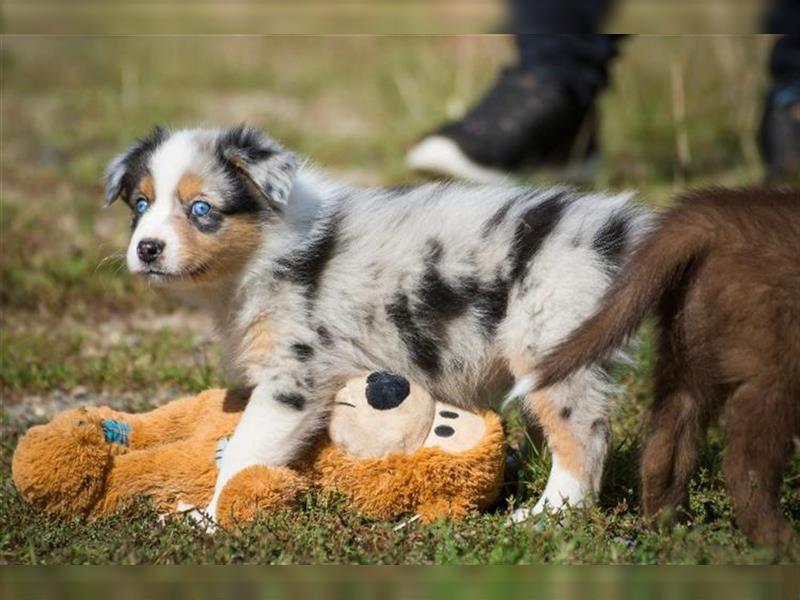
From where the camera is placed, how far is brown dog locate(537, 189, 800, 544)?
10.7 ft

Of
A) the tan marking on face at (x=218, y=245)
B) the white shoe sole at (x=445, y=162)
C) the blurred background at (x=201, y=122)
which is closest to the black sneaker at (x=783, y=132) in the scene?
the blurred background at (x=201, y=122)

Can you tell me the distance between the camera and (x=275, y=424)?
12.8 feet

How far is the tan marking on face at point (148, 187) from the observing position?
13.4 feet

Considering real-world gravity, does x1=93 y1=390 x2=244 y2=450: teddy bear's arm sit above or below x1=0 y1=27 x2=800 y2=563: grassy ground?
above

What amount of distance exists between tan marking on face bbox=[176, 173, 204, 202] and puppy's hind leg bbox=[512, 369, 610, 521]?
124cm

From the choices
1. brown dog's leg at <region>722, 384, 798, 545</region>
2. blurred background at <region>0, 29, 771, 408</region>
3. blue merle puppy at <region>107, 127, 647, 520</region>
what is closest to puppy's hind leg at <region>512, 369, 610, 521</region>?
blue merle puppy at <region>107, 127, 647, 520</region>

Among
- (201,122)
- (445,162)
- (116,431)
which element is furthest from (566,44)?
(116,431)

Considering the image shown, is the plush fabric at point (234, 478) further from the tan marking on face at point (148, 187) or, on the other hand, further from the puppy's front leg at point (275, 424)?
the tan marking on face at point (148, 187)

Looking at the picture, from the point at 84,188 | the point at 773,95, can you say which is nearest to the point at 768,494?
the point at 773,95

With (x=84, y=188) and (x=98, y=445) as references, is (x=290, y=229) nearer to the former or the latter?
(x=98, y=445)

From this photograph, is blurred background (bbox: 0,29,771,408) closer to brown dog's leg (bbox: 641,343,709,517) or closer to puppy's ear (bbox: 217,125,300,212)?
puppy's ear (bbox: 217,125,300,212)

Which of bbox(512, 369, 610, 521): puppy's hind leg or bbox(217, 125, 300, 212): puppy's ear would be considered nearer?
bbox(512, 369, 610, 521): puppy's hind leg

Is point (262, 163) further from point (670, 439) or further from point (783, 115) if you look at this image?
point (783, 115)

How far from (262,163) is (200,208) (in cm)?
25
